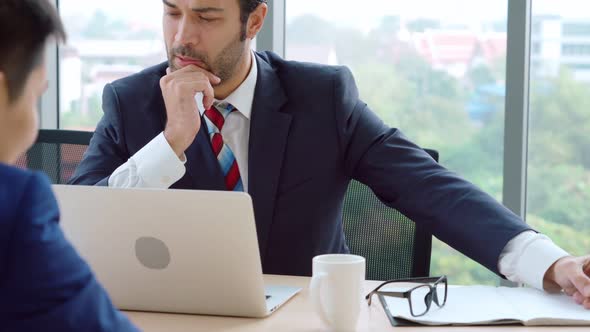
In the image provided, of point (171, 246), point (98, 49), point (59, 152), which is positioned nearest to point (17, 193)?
point (171, 246)

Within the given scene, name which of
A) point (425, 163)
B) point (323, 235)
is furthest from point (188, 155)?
point (425, 163)

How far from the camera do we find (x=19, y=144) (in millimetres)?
922

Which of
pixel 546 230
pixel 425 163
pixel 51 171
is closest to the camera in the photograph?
pixel 425 163

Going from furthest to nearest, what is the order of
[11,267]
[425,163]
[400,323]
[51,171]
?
[51,171], [425,163], [400,323], [11,267]

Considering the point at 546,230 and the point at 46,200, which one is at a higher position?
the point at 46,200

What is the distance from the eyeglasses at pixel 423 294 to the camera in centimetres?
159

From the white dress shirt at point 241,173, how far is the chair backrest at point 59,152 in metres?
0.36

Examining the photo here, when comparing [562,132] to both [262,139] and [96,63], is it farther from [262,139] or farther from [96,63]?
[96,63]

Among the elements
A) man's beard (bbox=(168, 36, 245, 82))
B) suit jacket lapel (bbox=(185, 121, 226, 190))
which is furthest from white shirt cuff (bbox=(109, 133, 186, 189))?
man's beard (bbox=(168, 36, 245, 82))

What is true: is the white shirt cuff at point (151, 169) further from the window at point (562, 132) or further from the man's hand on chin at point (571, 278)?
the window at point (562, 132)

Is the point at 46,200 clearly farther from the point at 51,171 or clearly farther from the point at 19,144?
the point at 51,171

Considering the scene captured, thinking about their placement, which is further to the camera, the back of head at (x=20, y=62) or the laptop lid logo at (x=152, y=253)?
the laptop lid logo at (x=152, y=253)

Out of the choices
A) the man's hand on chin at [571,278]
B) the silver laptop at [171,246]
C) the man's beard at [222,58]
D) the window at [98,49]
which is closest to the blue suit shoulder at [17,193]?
the silver laptop at [171,246]

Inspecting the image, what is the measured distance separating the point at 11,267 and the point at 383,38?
2.41 meters
